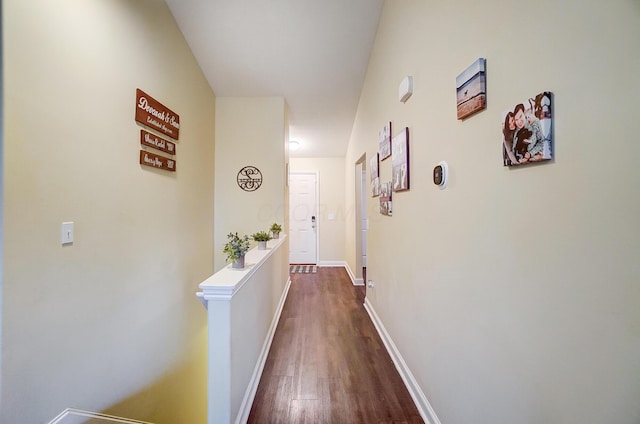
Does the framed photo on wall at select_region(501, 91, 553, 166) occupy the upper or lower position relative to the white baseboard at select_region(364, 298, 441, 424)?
upper

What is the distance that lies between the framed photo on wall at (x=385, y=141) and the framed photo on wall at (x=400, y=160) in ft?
0.37

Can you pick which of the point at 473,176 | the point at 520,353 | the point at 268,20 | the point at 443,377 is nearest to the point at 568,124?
the point at 473,176

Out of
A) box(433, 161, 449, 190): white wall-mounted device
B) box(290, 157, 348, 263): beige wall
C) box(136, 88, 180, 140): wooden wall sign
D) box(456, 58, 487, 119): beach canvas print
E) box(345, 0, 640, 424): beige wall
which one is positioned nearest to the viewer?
box(345, 0, 640, 424): beige wall

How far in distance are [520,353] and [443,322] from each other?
0.48m

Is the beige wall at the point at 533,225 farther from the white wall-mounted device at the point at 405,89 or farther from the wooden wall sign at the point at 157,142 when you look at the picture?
the wooden wall sign at the point at 157,142

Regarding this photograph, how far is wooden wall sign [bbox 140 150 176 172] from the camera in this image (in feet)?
6.08

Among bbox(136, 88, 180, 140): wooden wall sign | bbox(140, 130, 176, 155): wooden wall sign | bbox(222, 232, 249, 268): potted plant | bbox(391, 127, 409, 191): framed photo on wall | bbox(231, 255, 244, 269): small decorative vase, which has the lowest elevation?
bbox(231, 255, 244, 269): small decorative vase

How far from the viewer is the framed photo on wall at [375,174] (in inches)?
99.6

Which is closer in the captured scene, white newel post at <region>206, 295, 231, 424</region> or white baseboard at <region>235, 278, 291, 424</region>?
white newel post at <region>206, 295, 231, 424</region>

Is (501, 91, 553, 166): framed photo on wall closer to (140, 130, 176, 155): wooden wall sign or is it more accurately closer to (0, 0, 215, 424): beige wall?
(0, 0, 215, 424): beige wall

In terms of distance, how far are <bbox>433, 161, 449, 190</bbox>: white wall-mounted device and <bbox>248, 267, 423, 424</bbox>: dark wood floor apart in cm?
138

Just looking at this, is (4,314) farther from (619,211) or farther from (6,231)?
(619,211)

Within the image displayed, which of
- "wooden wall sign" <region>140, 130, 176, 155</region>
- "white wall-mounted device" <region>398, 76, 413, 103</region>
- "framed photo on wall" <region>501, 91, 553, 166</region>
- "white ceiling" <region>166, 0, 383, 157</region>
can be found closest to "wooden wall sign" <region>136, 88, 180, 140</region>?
"wooden wall sign" <region>140, 130, 176, 155</region>

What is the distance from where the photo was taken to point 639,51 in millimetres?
483
